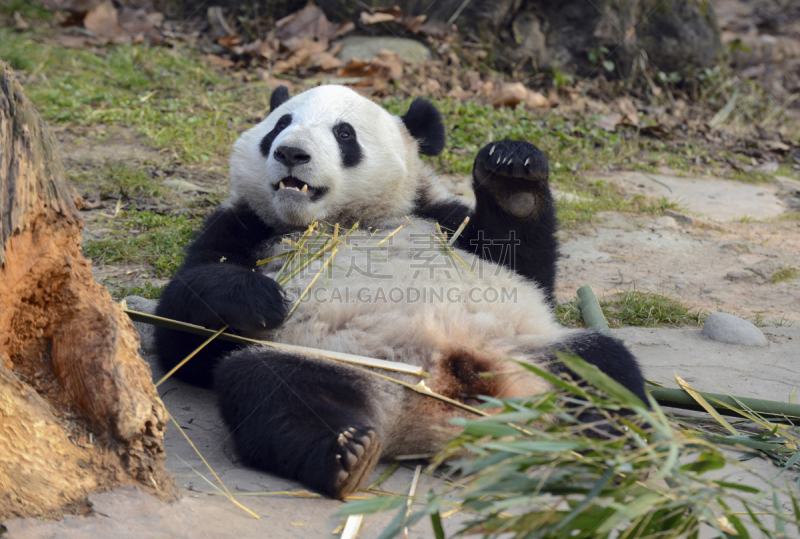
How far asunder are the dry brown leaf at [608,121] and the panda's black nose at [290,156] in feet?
16.6

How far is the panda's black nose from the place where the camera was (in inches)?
124

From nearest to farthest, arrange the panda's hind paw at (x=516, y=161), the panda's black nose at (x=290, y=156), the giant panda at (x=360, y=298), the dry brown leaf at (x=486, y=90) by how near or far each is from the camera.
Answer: the giant panda at (x=360, y=298)
the panda's hind paw at (x=516, y=161)
the panda's black nose at (x=290, y=156)
the dry brown leaf at (x=486, y=90)

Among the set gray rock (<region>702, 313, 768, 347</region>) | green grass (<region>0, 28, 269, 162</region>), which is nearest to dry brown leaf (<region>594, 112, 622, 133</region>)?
green grass (<region>0, 28, 269, 162</region>)

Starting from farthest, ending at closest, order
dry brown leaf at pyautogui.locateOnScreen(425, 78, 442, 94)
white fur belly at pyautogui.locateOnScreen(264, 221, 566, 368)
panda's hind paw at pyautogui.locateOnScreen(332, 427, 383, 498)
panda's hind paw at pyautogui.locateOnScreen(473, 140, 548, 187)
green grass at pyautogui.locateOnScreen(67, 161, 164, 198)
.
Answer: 1. dry brown leaf at pyautogui.locateOnScreen(425, 78, 442, 94)
2. green grass at pyautogui.locateOnScreen(67, 161, 164, 198)
3. panda's hind paw at pyautogui.locateOnScreen(473, 140, 548, 187)
4. white fur belly at pyautogui.locateOnScreen(264, 221, 566, 368)
5. panda's hind paw at pyautogui.locateOnScreen(332, 427, 383, 498)

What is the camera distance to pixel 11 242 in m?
1.86

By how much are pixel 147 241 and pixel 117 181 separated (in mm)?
1024

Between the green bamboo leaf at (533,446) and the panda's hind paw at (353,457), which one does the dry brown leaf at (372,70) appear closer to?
the panda's hind paw at (353,457)

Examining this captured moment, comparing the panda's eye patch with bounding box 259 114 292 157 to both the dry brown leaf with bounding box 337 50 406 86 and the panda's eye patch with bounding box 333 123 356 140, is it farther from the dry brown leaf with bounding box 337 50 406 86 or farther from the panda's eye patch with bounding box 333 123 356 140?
the dry brown leaf with bounding box 337 50 406 86

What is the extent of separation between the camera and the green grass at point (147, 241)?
417cm

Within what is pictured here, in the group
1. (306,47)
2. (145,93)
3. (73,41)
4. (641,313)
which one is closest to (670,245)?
(641,313)

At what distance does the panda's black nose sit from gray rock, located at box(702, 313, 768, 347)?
2.33 metres

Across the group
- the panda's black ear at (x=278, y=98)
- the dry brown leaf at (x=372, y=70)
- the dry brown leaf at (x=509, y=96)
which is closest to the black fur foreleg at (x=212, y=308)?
the panda's black ear at (x=278, y=98)

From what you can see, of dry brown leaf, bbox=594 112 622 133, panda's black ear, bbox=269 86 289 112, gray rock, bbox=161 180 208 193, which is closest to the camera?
panda's black ear, bbox=269 86 289 112

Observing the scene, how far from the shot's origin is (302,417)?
7.41 ft
